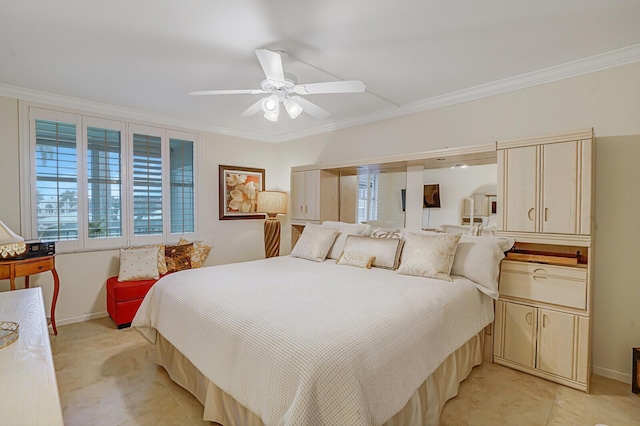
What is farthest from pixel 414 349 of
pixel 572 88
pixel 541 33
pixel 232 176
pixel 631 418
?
pixel 232 176

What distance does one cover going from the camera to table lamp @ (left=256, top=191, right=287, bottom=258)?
4613 millimetres

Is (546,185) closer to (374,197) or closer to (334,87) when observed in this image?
(334,87)

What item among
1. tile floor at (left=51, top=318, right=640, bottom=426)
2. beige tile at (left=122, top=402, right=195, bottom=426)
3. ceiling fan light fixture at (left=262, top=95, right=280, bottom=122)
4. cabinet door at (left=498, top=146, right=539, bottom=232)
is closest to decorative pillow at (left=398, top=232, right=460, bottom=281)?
cabinet door at (left=498, top=146, right=539, bottom=232)

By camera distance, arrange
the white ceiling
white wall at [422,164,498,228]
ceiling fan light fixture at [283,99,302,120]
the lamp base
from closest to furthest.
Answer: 1. the white ceiling
2. ceiling fan light fixture at [283,99,302,120]
3. white wall at [422,164,498,228]
4. the lamp base

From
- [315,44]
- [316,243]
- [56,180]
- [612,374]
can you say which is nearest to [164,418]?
[316,243]

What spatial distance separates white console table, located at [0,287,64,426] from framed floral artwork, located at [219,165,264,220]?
10.5ft

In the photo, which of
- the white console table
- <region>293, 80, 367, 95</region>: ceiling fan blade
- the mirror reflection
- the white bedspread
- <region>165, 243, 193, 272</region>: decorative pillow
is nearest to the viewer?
the white console table

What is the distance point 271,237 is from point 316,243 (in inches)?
54.6

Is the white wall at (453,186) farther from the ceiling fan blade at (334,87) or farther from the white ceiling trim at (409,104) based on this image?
the ceiling fan blade at (334,87)

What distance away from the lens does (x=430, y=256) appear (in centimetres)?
261

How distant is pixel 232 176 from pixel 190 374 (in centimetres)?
316

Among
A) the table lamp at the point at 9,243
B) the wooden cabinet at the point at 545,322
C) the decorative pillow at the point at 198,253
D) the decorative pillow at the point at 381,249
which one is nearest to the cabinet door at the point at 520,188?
the wooden cabinet at the point at 545,322

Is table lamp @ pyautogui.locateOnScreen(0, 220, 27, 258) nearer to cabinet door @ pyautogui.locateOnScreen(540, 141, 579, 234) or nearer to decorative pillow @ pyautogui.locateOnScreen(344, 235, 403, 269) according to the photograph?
decorative pillow @ pyautogui.locateOnScreen(344, 235, 403, 269)

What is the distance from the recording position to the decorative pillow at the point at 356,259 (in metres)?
2.94
